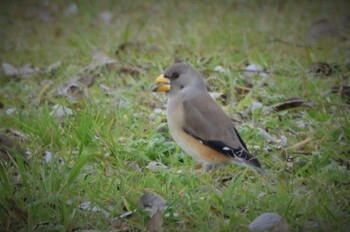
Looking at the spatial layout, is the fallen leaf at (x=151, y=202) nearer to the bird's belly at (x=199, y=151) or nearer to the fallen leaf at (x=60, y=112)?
the bird's belly at (x=199, y=151)

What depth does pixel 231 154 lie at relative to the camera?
4230 mm

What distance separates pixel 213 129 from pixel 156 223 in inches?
39.4

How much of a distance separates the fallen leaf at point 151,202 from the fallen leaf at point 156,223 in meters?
0.14

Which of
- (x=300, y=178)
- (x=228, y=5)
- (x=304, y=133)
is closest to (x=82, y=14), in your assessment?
(x=228, y=5)

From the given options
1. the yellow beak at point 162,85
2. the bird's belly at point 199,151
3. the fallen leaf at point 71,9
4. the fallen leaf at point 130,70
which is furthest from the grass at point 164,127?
the fallen leaf at point 71,9

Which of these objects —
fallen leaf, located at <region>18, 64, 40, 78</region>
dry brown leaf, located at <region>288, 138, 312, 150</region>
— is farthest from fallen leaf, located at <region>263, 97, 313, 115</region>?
fallen leaf, located at <region>18, 64, 40, 78</region>

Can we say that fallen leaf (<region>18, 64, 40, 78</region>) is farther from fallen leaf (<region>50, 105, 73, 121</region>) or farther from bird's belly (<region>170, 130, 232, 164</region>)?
bird's belly (<region>170, 130, 232, 164</region>)

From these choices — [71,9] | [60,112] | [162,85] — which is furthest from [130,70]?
[71,9]

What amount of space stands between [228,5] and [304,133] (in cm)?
462

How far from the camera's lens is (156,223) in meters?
3.61

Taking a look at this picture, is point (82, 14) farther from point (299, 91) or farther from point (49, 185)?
point (49, 185)

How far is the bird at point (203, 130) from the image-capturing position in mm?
4250

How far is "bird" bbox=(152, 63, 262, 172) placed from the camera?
4.25 m

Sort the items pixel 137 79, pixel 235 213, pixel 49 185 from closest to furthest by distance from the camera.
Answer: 1. pixel 235 213
2. pixel 49 185
3. pixel 137 79
